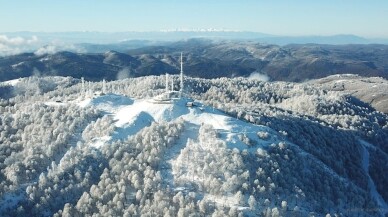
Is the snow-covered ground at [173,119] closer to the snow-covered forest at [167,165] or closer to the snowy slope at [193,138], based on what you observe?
the snowy slope at [193,138]

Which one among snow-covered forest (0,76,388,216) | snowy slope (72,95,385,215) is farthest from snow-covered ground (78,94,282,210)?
snow-covered forest (0,76,388,216)

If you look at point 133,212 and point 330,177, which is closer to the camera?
point 133,212

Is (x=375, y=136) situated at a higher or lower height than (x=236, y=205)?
lower

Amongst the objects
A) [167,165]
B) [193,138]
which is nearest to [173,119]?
[193,138]

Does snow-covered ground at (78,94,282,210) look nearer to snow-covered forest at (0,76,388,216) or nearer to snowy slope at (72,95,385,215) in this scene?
snowy slope at (72,95,385,215)

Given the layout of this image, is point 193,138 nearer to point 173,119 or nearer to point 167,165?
point 167,165

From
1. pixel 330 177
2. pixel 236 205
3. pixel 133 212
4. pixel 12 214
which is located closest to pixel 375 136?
pixel 330 177

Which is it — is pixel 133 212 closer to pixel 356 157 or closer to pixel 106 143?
pixel 106 143

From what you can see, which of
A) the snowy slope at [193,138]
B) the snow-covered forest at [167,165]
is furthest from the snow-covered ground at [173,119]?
the snow-covered forest at [167,165]
